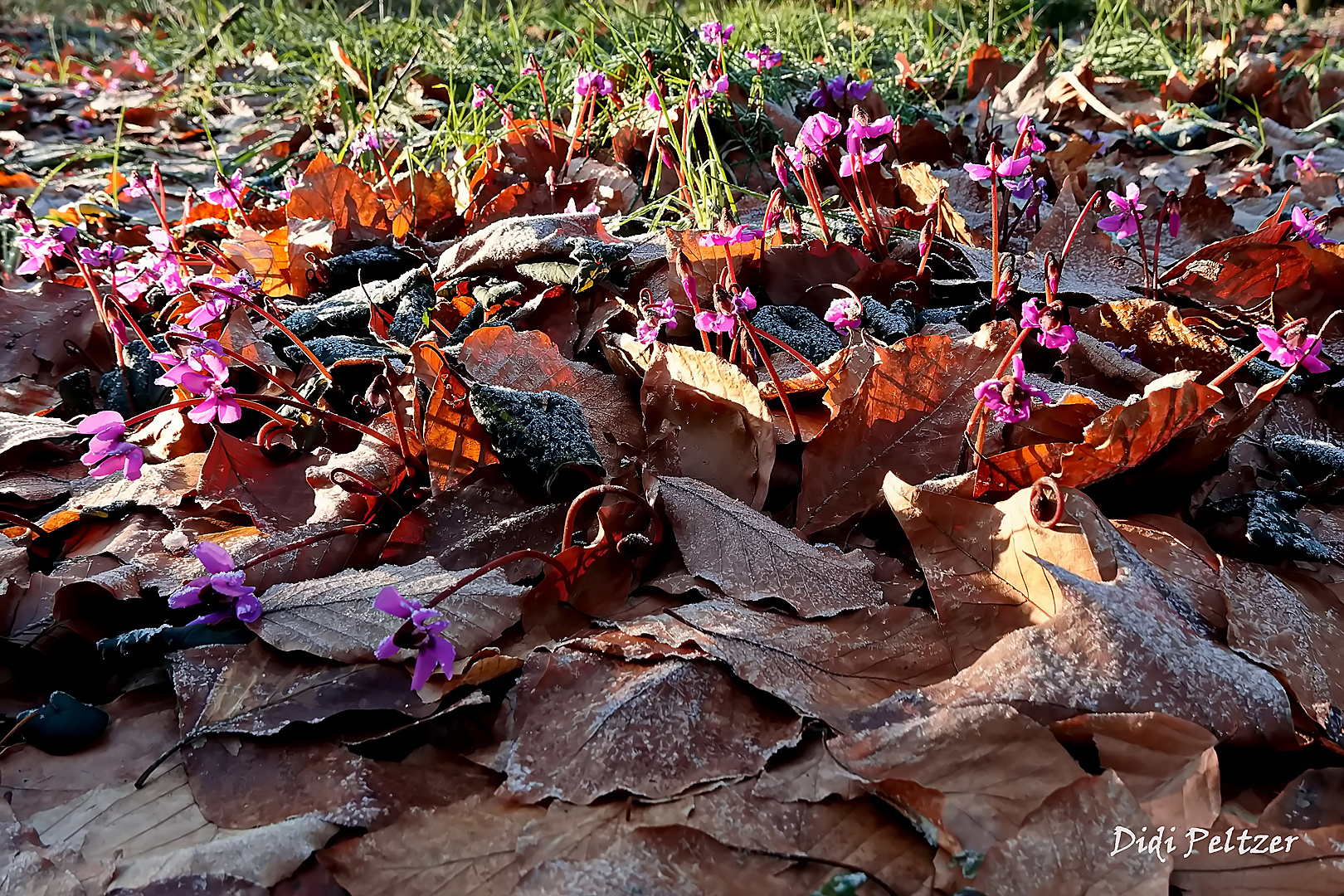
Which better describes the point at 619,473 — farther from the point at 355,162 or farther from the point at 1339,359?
the point at 355,162

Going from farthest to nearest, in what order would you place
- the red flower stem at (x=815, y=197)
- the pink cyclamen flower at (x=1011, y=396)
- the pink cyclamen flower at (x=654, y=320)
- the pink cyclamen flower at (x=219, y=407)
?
the red flower stem at (x=815, y=197)
the pink cyclamen flower at (x=654, y=320)
the pink cyclamen flower at (x=219, y=407)
the pink cyclamen flower at (x=1011, y=396)

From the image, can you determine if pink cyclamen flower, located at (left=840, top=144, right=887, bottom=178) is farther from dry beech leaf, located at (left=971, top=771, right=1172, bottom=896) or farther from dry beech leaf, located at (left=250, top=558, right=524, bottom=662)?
dry beech leaf, located at (left=971, top=771, right=1172, bottom=896)

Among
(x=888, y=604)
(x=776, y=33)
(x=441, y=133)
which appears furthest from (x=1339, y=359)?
(x=776, y=33)

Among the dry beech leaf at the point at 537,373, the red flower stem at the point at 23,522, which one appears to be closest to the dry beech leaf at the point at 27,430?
the red flower stem at the point at 23,522

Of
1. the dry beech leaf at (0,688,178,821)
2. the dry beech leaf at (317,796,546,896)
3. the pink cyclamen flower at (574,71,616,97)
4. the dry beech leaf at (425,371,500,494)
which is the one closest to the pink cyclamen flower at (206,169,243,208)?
the pink cyclamen flower at (574,71,616,97)

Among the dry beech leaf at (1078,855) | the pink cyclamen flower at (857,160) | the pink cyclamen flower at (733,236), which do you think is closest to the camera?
the dry beech leaf at (1078,855)

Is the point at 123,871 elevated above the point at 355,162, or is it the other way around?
the point at 355,162

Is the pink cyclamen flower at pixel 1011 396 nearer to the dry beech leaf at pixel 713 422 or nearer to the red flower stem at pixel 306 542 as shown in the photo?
the dry beech leaf at pixel 713 422

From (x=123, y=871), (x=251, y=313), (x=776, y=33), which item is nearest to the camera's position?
(x=123, y=871)
